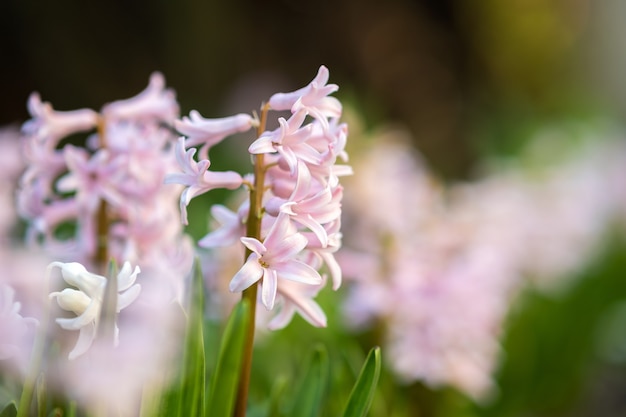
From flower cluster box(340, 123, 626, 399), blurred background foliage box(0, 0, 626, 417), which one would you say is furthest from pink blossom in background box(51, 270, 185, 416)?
blurred background foliage box(0, 0, 626, 417)

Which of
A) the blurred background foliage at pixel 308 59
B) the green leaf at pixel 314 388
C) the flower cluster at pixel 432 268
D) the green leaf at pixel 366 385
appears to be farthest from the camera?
the blurred background foliage at pixel 308 59

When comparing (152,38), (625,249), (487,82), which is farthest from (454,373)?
(487,82)

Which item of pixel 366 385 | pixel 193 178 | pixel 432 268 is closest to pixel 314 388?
pixel 366 385

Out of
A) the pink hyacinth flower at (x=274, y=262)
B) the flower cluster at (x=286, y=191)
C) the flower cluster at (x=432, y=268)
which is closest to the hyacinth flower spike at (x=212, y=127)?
the flower cluster at (x=286, y=191)

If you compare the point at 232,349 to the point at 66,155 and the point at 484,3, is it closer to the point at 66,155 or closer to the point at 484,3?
the point at 66,155

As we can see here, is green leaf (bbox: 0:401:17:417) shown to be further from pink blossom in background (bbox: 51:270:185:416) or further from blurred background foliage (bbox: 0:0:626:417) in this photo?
blurred background foliage (bbox: 0:0:626:417)

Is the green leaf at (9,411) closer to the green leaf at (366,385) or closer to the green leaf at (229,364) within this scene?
the green leaf at (229,364)
